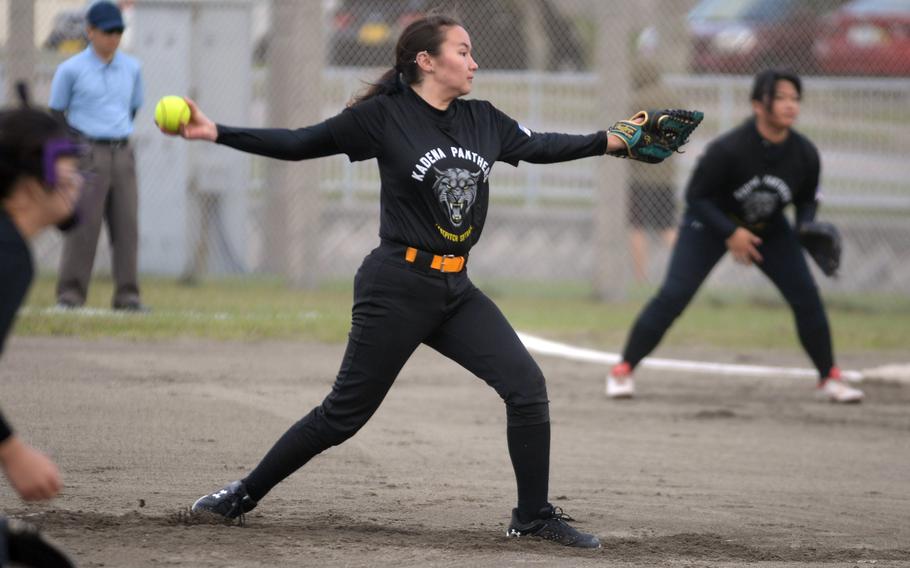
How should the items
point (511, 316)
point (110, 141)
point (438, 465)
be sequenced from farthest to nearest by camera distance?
point (511, 316) < point (110, 141) < point (438, 465)

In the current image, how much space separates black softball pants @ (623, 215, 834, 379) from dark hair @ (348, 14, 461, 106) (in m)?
3.99

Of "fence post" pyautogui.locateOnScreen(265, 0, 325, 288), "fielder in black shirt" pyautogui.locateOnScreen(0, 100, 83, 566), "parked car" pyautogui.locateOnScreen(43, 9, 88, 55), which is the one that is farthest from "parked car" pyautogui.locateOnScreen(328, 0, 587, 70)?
"fielder in black shirt" pyautogui.locateOnScreen(0, 100, 83, 566)

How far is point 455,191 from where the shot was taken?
205 inches

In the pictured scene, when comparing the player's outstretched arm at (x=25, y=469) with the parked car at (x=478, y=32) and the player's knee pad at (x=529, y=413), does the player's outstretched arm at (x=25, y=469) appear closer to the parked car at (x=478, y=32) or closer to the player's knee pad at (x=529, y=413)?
the player's knee pad at (x=529, y=413)

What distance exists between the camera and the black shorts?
1419 centimetres

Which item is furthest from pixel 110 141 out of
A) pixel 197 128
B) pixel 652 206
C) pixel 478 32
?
pixel 197 128

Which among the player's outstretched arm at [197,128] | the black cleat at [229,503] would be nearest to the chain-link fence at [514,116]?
the black cleat at [229,503]

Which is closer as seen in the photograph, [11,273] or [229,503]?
[11,273]

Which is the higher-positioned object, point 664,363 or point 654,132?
point 654,132

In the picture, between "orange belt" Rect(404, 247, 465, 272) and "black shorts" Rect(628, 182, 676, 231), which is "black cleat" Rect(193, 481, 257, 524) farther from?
"black shorts" Rect(628, 182, 676, 231)

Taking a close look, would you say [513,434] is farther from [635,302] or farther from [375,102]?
[635,302]

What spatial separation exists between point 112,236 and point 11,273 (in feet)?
25.7

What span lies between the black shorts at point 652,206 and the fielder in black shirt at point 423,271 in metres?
8.90

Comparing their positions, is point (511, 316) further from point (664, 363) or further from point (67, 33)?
point (67, 33)
